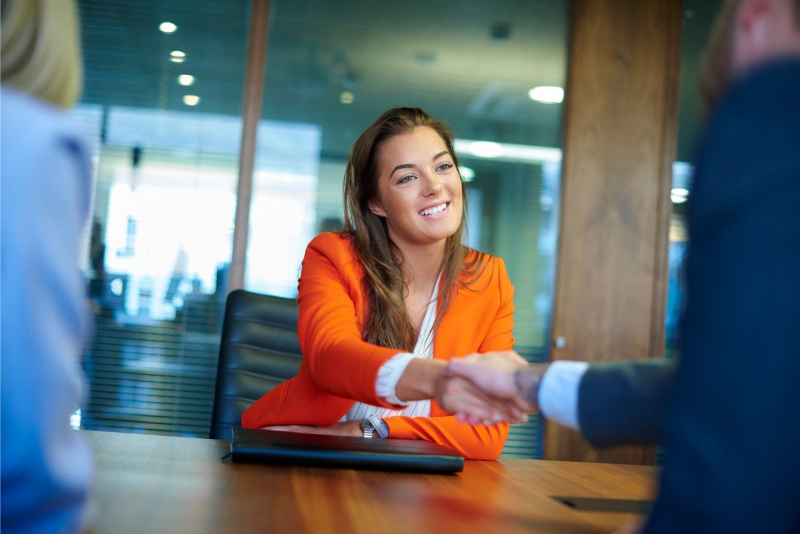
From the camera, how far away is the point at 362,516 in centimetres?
97

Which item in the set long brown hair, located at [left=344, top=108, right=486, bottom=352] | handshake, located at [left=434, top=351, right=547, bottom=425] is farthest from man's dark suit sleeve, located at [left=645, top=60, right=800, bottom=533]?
long brown hair, located at [left=344, top=108, right=486, bottom=352]

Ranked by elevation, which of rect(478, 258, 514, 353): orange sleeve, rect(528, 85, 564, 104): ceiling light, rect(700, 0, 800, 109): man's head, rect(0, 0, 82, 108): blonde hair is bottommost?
rect(478, 258, 514, 353): orange sleeve

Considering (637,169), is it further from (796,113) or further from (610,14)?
(796,113)

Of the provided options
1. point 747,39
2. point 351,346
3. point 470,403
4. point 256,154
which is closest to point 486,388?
point 470,403

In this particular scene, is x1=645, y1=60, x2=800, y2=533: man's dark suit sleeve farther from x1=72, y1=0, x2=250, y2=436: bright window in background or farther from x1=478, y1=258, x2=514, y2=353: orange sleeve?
x1=72, y1=0, x2=250, y2=436: bright window in background

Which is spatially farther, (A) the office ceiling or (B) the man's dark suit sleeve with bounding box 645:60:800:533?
(A) the office ceiling

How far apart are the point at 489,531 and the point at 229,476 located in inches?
16.9

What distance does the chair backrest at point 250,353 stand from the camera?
212cm

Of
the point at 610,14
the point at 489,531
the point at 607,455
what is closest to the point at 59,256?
the point at 489,531

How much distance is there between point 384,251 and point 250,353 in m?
0.49

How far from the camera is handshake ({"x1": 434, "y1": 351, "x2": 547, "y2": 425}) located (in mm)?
1281

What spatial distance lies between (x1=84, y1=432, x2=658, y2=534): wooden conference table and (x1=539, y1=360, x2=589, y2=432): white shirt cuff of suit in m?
0.14

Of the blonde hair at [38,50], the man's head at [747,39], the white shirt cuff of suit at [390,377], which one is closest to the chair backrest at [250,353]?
the white shirt cuff of suit at [390,377]

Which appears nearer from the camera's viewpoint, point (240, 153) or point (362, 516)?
point (362, 516)
